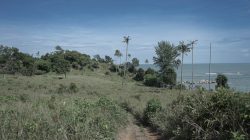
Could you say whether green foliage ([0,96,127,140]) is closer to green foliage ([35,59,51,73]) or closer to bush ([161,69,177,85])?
bush ([161,69,177,85])

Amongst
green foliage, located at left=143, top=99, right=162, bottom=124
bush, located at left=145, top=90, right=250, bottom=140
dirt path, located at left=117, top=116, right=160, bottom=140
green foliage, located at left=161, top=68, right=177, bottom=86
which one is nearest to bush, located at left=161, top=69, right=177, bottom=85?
green foliage, located at left=161, top=68, right=177, bottom=86

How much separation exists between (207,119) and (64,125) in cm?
406

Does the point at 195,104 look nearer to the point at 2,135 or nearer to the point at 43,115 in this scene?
the point at 43,115

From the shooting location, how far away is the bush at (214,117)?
8.10 metres

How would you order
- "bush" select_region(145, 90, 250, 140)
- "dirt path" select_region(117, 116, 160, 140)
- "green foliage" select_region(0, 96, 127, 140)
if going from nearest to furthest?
"green foliage" select_region(0, 96, 127, 140)
"bush" select_region(145, 90, 250, 140)
"dirt path" select_region(117, 116, 160, 140)

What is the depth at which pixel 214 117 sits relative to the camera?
891 cm

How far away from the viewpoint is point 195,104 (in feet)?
33.1

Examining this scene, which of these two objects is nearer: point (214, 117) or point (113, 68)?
point (214, 117)

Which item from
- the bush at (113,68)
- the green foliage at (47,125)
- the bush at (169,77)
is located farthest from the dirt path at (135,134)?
the bush at (113,68)

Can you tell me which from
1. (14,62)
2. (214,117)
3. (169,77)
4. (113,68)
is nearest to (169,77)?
(169,77)

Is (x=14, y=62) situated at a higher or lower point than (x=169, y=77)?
higher

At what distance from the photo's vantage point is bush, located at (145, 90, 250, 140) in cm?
810

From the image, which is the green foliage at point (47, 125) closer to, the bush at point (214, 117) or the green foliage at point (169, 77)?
the bush at point (214, 117)

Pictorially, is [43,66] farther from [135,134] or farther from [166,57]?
[135,134]
